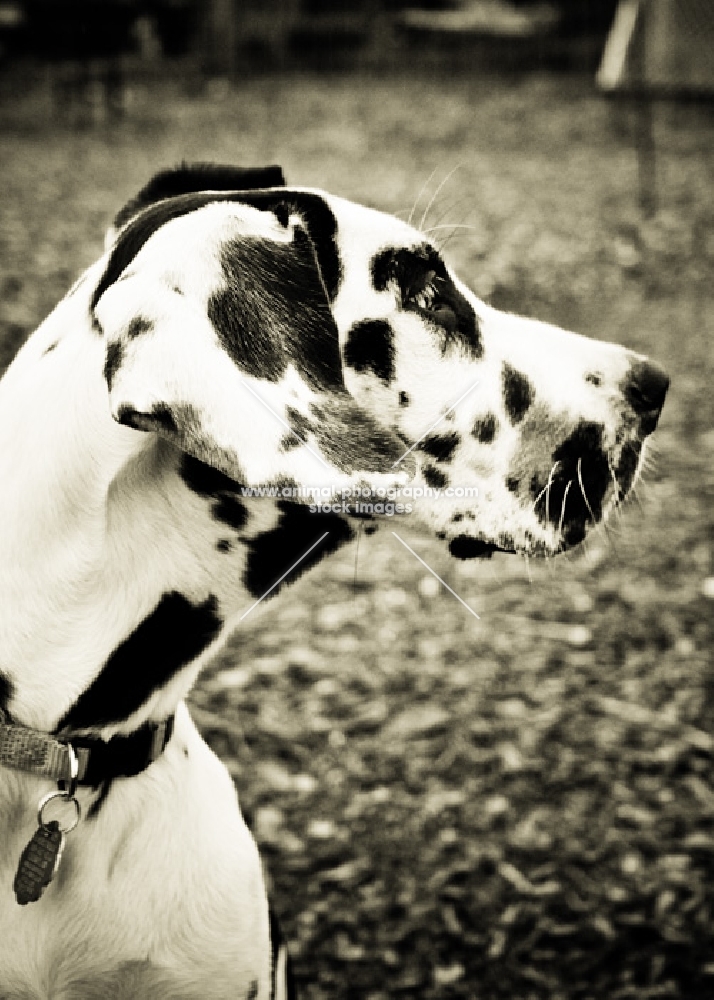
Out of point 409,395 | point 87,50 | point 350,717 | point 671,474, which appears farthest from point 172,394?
point 87,50

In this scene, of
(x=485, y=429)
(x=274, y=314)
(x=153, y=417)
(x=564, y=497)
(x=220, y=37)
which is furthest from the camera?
(x=220, y=37)

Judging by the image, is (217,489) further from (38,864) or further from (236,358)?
(38,864)

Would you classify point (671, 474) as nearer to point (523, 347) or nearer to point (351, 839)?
point (351, 839)

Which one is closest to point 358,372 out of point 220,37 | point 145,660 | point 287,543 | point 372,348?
point 372,348

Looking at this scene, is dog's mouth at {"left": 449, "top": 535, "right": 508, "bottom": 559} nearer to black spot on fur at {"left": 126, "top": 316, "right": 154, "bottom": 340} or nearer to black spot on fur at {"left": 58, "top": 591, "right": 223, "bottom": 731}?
black spot on fur at {"left": 58, "top": 591, "right": 223, "bottom": 731}

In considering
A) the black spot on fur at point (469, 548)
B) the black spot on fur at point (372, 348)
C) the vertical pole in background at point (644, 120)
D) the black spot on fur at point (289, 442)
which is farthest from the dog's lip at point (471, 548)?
the vertical pole in background at point (644, 120)

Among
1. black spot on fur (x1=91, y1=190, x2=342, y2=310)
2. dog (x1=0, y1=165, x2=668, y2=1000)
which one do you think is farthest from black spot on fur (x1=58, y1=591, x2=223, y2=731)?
black spot on fur (x1=91, y1=190, x2=342, y2=310)

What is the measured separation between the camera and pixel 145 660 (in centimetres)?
191

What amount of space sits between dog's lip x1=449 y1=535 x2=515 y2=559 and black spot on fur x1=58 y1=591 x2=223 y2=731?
1.79 feet

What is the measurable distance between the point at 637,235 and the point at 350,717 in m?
7.42

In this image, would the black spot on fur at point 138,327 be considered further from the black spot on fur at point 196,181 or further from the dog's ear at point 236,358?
the black spot on fur at point 196,181

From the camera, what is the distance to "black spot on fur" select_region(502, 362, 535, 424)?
2.12 m

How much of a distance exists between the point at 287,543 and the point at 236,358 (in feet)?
1.90

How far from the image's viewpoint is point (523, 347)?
7.16ft
